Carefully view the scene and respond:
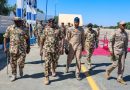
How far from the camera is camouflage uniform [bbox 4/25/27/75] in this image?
10781mm

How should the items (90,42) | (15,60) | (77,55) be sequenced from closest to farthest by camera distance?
(15,60)
(77,55)
(90,42)

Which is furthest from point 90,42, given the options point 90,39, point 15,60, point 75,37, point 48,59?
point 15,60

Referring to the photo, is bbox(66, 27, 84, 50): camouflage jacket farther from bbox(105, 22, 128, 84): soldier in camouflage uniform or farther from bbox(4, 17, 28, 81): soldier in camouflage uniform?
bbox(4, 17, 28, 81): soldier in camouflage uniform

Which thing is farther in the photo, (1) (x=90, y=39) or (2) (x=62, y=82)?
(1) (x=90, y=39)

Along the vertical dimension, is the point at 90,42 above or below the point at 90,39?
below

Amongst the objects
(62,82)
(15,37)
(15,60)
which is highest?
(15,37)

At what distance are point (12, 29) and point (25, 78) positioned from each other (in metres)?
1.52

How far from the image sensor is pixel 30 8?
1128 inches

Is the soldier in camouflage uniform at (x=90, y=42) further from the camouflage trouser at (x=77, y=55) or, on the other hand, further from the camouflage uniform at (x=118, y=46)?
the camouflage uniform at (x=118, y=46)

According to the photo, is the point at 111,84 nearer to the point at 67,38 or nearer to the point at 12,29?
the point at 67,38

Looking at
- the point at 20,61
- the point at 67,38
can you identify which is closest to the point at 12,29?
the point at 20,61

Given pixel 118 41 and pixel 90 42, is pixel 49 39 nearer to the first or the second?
pixel 118 41

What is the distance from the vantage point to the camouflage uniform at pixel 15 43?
1078 centimetres

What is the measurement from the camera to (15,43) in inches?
425
